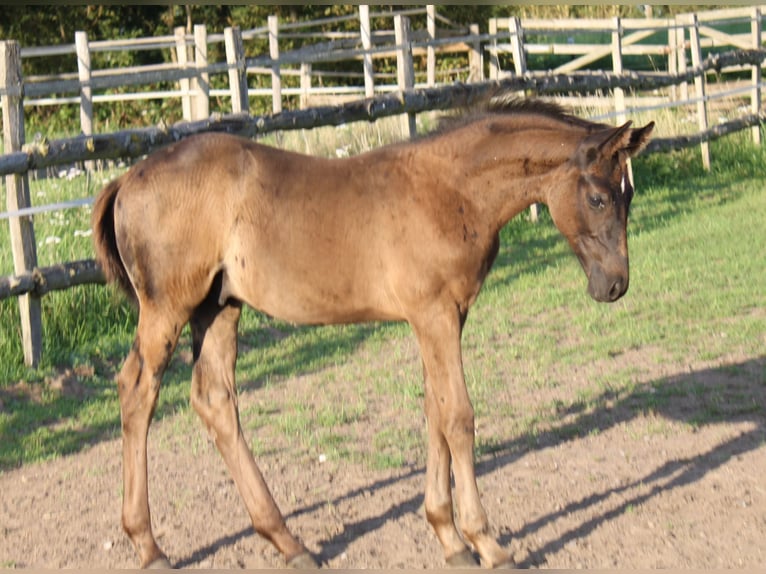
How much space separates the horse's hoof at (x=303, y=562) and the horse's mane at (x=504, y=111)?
1.81 m

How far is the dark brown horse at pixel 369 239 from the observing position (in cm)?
420

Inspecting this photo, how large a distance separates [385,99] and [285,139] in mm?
2896

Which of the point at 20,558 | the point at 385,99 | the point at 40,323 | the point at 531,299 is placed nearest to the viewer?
the point at 20,558

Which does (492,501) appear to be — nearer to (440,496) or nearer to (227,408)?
(440,496)

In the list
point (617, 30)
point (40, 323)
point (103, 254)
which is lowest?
point (40, 323)

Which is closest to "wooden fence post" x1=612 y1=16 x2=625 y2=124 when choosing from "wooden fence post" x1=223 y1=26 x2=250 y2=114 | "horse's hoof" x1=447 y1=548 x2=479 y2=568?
"wooden fence post" x1=223 y1=26 x2=250 y2=114

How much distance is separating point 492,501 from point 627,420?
143cm

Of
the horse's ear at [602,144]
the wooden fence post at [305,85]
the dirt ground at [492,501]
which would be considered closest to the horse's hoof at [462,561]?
the dirt ground at [492,501]

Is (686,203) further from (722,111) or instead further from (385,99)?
(722,111)

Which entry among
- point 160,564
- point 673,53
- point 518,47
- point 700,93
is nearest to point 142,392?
point 160,564

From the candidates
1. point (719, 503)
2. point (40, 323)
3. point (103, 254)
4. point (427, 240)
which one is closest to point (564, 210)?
point (427, 240)

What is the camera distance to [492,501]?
498cm

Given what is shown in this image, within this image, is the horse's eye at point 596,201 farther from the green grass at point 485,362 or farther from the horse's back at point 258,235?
the green grass at point 485,362

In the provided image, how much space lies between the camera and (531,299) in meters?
9.05
